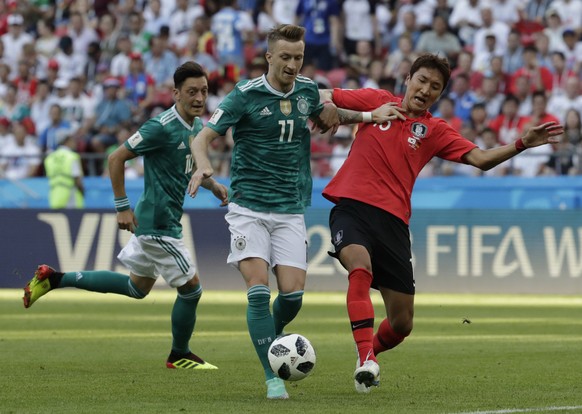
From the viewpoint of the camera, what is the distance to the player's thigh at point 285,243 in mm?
8711

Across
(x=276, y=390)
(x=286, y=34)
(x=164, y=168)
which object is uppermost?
(x=286, y=34)

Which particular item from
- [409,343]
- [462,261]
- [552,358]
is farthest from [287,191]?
[462,261]

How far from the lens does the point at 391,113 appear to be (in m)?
8.91

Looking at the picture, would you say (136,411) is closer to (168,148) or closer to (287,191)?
(287,191)

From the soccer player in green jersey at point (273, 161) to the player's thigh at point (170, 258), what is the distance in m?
1.52

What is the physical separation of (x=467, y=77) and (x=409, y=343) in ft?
34.5

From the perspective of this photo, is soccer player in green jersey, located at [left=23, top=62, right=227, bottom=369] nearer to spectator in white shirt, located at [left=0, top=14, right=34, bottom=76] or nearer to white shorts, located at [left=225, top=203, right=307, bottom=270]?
white shorts, located at [left=225, top=203, right=307, bottom=270]

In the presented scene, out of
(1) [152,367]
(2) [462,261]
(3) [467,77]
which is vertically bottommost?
(2) [462,261]

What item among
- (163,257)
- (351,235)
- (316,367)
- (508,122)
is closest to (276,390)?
(351,235)

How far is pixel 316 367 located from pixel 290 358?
Result: 2.20 m

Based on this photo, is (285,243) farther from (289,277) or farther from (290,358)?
(290,358)

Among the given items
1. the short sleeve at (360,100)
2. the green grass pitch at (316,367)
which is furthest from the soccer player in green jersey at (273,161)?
the green grass pitch at (316,367)

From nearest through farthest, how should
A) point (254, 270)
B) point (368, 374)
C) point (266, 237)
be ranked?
1. point (368, 374)
2. point (254, 270)
3. point (266, 237)

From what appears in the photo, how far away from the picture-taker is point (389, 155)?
8.88 metres
